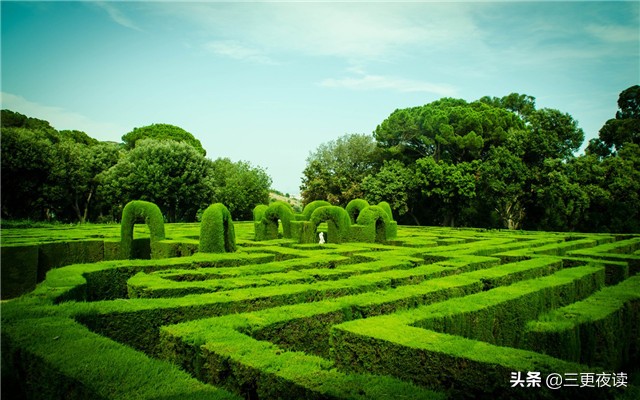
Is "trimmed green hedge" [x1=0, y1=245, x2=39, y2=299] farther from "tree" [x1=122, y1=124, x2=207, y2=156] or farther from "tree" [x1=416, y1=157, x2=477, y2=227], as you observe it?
"tree" [x1=122, y1=124, x2=207, y2=156]

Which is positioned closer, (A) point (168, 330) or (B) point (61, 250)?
(A) point (168, 330)

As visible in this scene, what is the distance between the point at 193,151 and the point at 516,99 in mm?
46726

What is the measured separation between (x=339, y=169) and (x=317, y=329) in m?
46.0

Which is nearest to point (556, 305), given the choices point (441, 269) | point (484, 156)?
point (441, 269)

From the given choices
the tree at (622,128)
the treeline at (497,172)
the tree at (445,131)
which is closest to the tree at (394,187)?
the treeline at (497,172)

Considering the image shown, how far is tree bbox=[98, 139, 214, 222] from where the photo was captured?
3994 cm

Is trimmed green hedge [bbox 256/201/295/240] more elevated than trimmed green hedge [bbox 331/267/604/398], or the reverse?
trimmed green hedge [bbox 256/201/295/240]

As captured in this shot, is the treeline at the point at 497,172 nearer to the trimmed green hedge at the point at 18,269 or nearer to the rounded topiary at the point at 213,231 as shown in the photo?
the rounded topiary at the point at 213,231

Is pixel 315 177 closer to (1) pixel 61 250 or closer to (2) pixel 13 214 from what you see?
(2) pixel 13 214

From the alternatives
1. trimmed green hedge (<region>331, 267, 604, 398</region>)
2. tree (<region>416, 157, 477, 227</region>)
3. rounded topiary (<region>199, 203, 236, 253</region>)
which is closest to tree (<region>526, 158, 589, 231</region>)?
tree (<region>416, 157, 477, 227</region>)

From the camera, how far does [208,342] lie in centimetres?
585

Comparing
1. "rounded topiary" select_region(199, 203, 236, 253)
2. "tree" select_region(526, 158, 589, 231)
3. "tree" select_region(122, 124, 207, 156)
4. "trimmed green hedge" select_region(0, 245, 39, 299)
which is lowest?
"trimmed green hedge" select_region(0, 245, 39, 299)

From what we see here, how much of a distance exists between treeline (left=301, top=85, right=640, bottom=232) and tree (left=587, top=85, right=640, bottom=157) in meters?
0.10

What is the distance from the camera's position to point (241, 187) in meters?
53.8
